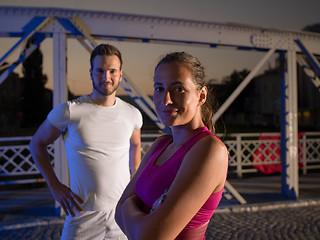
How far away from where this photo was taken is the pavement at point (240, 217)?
454 cm

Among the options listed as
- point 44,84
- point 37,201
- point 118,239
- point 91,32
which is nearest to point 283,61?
point 91,32

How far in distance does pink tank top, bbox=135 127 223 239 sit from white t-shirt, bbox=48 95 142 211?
1.06 meters

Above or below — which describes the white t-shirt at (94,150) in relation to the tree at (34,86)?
below

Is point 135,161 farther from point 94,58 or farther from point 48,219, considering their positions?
point 48,219

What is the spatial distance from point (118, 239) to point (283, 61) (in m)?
5.71

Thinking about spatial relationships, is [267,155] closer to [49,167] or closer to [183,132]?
[49,167]

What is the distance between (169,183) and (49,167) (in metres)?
1.52

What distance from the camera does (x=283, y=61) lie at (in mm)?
6395

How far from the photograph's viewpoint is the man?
2121 mm

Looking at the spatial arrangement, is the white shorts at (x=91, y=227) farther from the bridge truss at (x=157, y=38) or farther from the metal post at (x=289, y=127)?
the metal post at (x=289, y=127)

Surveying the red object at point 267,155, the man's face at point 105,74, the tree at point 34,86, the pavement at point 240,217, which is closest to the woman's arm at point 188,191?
the man's face at point 105,74

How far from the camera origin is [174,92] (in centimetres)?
111

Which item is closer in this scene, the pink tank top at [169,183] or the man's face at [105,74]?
the pink tank top at [169,183]

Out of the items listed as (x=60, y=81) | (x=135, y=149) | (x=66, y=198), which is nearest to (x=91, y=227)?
(x=66, y=198)
